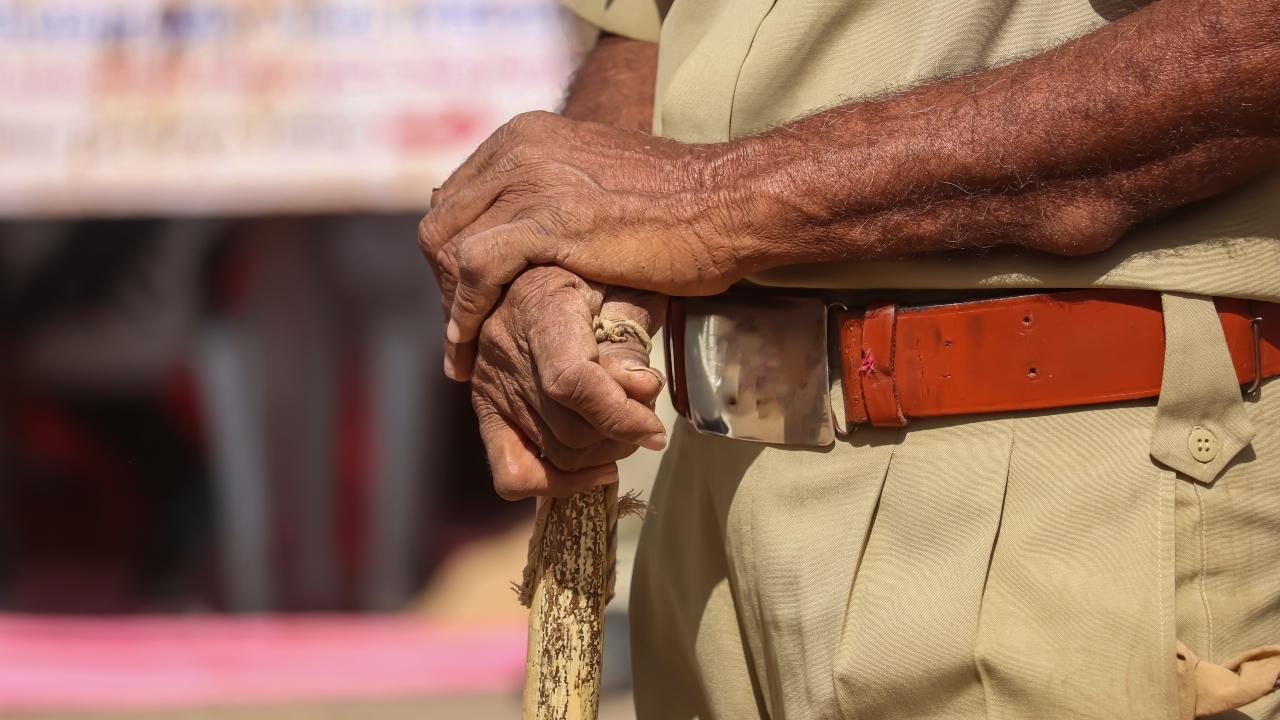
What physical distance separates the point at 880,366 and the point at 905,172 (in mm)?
212

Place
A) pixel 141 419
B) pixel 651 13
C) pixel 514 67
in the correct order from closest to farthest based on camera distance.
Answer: pixel 651 13 → pixel 514 67 → pixel 141 419

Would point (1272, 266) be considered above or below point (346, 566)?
above

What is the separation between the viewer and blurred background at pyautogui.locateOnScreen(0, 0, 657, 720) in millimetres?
3979

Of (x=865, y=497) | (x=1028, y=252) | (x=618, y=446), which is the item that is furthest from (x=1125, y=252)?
(x=618, y=446)

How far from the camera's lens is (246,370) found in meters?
4.43

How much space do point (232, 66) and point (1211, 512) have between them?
3585mm

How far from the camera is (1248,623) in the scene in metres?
1.22

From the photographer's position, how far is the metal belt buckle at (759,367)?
1.35 m

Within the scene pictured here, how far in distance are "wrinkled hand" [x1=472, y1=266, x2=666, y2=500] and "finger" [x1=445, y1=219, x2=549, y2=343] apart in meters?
0.02

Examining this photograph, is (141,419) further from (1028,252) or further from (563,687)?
(1028,252)

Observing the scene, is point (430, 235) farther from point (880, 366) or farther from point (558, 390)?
point (880, 366)

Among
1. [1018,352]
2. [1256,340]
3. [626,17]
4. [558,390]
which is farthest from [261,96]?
[1256,340]

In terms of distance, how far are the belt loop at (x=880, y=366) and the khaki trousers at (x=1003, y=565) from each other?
1.7 inches

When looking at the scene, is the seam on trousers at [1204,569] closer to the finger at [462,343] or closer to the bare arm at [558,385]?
the bare arm at [558,385]
